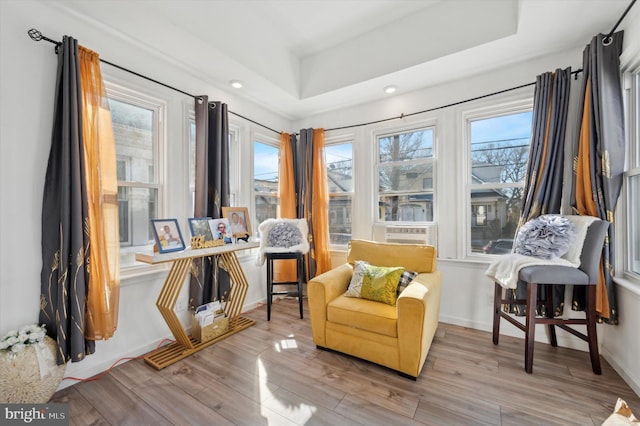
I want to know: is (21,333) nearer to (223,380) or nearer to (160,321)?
(160,321)

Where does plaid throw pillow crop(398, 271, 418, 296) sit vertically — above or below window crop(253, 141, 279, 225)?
below

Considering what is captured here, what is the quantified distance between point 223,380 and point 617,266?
3085mm

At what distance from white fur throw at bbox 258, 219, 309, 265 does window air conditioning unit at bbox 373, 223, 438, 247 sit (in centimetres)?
91

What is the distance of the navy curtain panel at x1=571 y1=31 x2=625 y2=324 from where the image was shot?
6.48 ft

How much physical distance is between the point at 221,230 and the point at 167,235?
483 mm

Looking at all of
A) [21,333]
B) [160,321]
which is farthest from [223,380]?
[21,333]

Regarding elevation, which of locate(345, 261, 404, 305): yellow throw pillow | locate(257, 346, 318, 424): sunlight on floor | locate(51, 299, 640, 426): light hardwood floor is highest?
locate(345, 261, 404, 305): yellow throw pillow

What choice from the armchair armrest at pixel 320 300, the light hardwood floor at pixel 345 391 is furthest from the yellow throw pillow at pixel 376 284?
the light hardwood floor at pixel 345 391

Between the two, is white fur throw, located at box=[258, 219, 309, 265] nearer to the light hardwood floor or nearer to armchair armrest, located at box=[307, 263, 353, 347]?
armchair armrest, located at box=[307, 263, 353, 347]

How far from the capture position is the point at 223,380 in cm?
192

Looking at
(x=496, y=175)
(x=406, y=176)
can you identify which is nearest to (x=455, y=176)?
(x=496, y=175)

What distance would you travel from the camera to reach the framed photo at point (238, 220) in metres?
2.73

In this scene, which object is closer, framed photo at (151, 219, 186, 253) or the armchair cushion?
the armchair cushion

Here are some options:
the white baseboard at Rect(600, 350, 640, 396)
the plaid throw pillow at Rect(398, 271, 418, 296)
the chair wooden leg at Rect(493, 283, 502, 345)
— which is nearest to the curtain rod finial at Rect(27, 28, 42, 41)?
the plaid throw pillow at Rect(398, 271, 418, 296)
